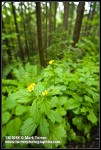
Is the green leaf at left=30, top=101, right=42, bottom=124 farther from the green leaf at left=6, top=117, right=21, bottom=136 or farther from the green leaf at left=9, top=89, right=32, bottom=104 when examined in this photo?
the green leaf at left=6, top=117, right=21, bottom=136

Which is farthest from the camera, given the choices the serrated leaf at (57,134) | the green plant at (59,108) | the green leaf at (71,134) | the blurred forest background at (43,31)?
the blurred forest background at (43,31)

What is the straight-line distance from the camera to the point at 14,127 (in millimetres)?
1706

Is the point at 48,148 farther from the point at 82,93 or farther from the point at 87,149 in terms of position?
the point at 82,93

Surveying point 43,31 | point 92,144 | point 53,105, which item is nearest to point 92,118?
point 92,144

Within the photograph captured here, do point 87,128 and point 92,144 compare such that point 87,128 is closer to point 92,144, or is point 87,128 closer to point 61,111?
point 92,144

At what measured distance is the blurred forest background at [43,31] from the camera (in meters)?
2.37

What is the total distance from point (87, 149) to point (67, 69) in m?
0.74

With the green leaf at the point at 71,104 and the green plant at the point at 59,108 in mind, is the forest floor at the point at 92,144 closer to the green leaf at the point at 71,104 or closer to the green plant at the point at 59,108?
the green plant at the point at 59,108

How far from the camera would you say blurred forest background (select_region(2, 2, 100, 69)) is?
7.77 feet

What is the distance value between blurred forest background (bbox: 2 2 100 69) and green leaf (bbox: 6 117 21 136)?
0.57 meters

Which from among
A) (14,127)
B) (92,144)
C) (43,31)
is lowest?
(92,144)

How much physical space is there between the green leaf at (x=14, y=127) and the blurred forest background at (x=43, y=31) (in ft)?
1.86

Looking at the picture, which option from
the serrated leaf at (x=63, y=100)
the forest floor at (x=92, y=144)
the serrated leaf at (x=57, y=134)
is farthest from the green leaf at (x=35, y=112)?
the forest floor at (x=92, y=144)

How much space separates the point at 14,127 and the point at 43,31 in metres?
1.40
